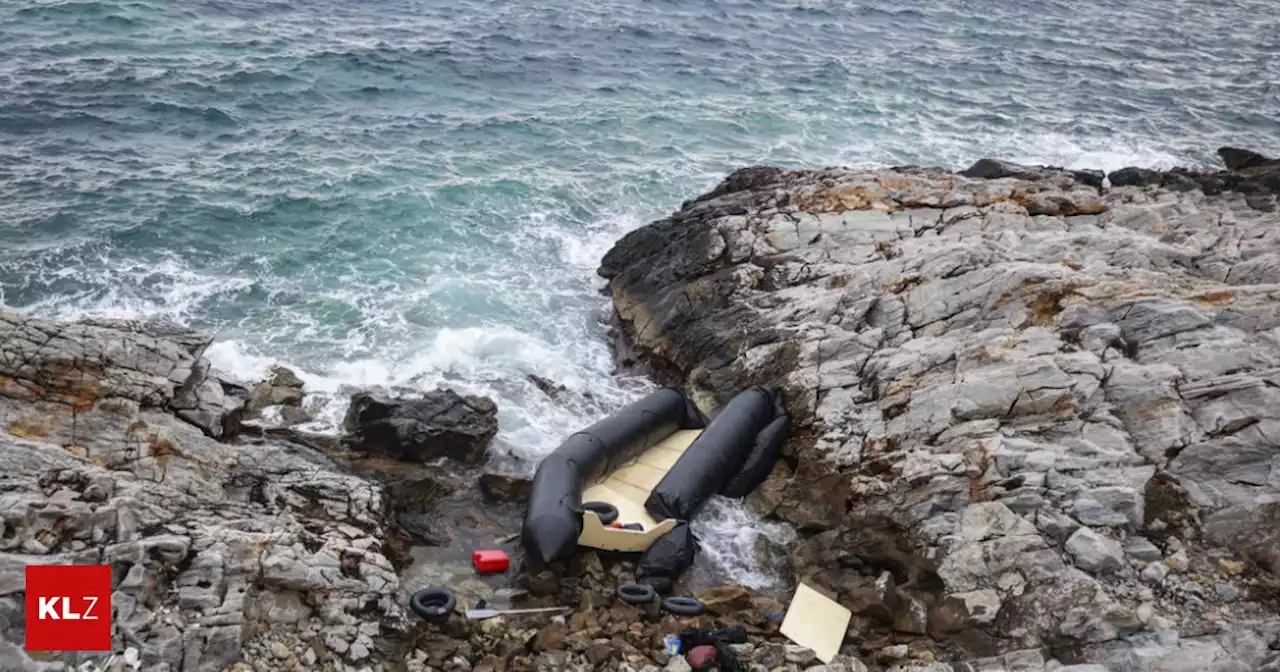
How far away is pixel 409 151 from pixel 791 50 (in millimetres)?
20764

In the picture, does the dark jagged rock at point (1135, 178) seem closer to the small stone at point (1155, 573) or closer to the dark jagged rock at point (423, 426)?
the small stone at point (1155, 573)

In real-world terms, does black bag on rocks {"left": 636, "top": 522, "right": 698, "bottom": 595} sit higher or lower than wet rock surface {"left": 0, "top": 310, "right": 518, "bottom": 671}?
lower

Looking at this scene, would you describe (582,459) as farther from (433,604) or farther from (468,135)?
(468,135)

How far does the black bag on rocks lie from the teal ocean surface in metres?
0.97

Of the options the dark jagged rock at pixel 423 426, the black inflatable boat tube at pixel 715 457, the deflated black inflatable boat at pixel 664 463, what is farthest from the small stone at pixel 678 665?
the dark jagged rock at pixel 423 426

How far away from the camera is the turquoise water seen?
20.7 m

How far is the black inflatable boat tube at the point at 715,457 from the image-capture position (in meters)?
15.1

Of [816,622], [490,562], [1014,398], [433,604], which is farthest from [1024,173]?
[433,604]

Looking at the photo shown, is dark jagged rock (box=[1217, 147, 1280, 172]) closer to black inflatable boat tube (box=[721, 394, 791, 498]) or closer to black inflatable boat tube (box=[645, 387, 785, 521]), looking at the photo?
black inflatable boat tube (box=[645, 387, 785, 521])

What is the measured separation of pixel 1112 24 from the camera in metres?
48.0

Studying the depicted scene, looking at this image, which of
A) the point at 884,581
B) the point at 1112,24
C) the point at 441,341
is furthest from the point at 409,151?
the point at 1112,24

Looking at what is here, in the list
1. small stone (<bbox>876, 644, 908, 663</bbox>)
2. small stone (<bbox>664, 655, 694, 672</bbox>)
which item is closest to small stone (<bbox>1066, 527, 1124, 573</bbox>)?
small stone (<bbox>876, 644, 908, 663</bbox>)

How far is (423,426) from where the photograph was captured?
16219mm

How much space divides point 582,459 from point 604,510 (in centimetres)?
107
